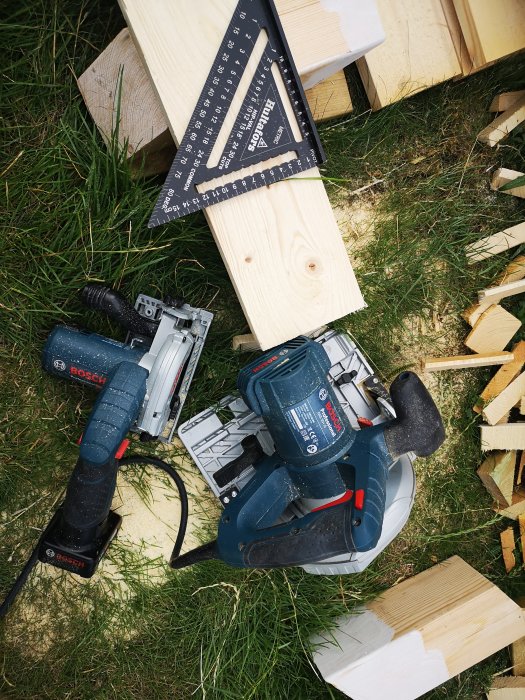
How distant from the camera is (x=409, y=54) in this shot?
214cm

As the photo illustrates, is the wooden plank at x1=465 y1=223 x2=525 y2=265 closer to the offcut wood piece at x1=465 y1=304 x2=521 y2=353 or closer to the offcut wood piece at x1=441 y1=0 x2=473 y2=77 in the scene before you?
the offcut wood piece at x1=465 y1=304 x2=521 y2=353

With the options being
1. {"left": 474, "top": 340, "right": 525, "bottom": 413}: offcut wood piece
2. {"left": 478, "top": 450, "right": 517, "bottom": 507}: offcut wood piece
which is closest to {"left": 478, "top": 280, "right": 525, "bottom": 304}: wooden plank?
{"left": 474, "top": 340, "right": 525, "bottom": 413}: offcut wood piece

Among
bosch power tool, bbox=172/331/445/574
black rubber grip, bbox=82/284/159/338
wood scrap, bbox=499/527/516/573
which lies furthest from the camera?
wood scrap, bbox=499/527/516/573

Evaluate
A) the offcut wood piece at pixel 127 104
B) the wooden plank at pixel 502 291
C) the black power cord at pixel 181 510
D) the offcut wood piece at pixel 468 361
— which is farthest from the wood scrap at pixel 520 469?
the offcut wood piece at pixel 127 104

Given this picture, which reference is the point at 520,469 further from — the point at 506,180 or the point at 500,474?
the point at 506,180

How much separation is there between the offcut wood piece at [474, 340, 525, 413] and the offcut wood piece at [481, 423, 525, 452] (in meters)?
0.10

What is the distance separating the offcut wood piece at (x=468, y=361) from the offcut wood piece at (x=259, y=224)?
69 cm

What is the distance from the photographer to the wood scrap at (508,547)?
8.50 feet

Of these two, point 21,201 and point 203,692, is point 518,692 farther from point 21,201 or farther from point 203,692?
point 21,201

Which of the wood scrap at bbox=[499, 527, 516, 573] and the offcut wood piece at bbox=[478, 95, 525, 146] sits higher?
the offcut wood piece at bbox=[478, 95, 525, 146]

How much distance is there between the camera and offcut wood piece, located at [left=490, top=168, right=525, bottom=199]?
242 cm

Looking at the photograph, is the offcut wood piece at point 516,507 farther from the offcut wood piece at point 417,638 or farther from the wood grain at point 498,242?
the wood grain at point 498,242

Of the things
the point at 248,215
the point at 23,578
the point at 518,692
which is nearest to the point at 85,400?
the point at 23,578

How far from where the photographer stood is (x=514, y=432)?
2451mm
